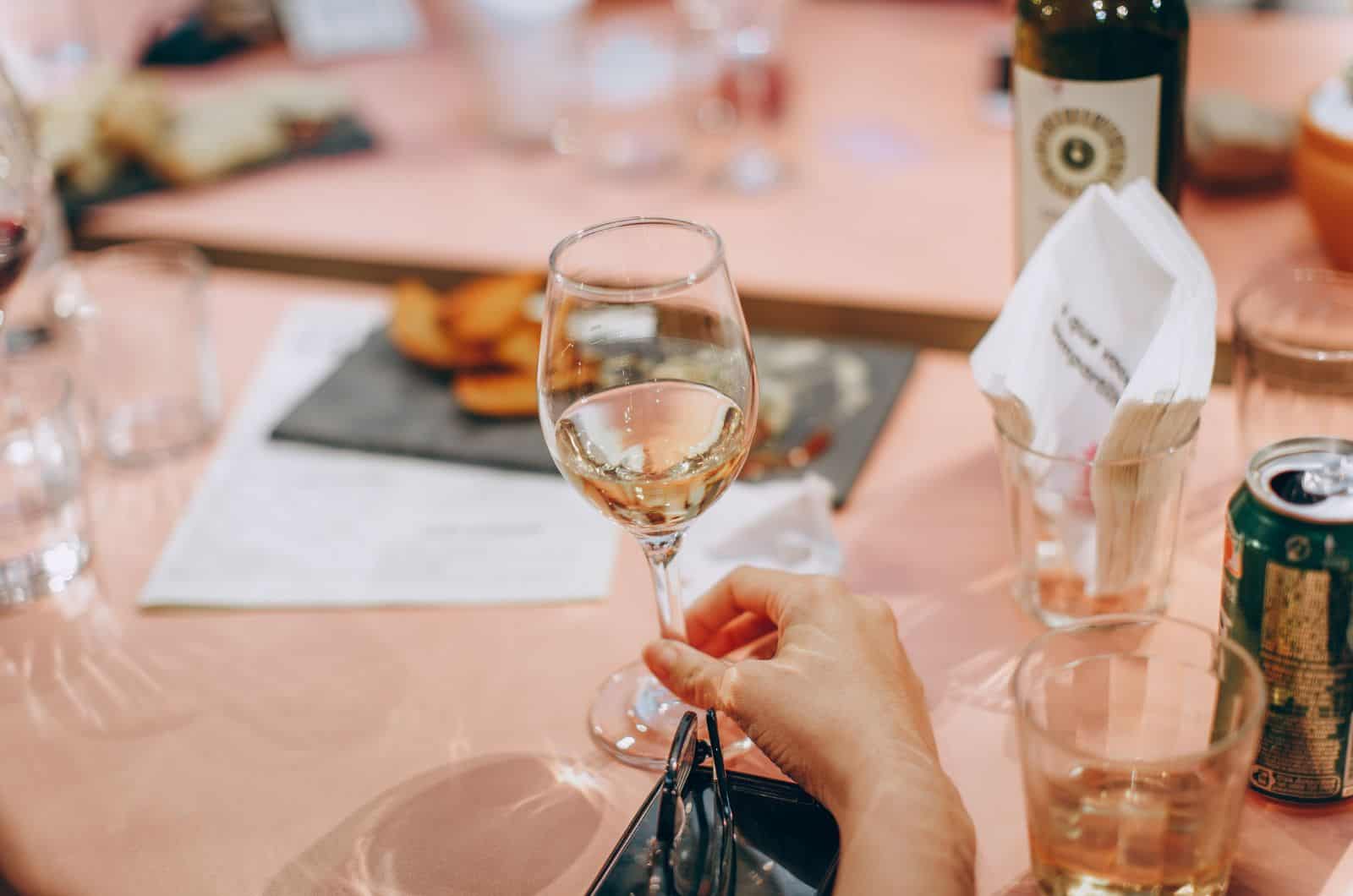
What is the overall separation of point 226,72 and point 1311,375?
1.55 meters

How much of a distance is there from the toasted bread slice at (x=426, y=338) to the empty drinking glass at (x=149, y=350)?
6.5 inches

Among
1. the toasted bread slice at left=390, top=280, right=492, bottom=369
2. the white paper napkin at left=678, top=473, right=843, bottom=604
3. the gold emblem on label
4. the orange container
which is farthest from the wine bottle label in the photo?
the toasted bread slice at left=390, top=280, right=492, bottom=369

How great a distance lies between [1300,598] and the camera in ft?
1.97

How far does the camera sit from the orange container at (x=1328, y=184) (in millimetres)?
1115

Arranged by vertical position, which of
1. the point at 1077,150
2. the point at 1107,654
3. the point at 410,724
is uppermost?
the point at 1077,150

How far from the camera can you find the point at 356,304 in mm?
1341

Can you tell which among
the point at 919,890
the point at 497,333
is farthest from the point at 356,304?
the point at 919,890

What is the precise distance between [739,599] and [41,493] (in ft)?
1.79

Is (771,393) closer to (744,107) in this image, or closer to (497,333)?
(497,333)

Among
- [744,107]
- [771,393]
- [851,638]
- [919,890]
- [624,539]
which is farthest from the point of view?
[744,107]

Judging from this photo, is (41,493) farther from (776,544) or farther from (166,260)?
(776,544)

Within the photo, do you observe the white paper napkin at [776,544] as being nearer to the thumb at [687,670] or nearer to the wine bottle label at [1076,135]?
the thumb at [687,670]

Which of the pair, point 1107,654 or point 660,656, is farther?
point 660,656

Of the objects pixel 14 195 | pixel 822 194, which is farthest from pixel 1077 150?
pixel 14 195
